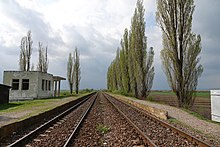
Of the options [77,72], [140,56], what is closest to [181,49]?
[140,56]

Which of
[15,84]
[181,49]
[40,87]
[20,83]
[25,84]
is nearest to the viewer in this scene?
[181,49]

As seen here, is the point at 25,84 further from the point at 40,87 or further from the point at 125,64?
the point at 125,64

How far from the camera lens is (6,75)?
1241 inches

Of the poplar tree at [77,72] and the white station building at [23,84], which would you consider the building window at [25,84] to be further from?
the poplar tree at [77,72]

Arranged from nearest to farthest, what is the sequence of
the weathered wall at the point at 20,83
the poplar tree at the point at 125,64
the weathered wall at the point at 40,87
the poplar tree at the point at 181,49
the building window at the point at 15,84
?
the poplar tree at the point at 181,49, the weathered wall at the point at 20,83, the building window at the point at 15,84, the weathered wall at the point at 40,87, the poplar tree at the point at 125,64

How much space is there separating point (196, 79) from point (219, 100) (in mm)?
6507

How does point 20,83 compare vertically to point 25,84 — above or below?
above

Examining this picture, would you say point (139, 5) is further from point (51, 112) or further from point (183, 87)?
point (51, 112)

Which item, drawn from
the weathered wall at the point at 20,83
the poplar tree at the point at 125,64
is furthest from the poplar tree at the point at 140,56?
the weathered wall at the point at 20,83

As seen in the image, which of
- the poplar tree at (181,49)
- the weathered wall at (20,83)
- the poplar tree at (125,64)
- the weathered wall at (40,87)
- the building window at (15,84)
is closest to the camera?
the poplar tree at (181,49)

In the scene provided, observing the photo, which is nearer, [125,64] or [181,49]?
[181,49]

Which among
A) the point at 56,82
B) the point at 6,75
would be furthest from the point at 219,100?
the point at 56,82

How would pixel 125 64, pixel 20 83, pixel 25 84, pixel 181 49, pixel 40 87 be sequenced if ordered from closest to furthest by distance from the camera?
pixel 181 49 < pixel 20 83 < pixel 25 84 < pixel 40 87 < pixel 125 64

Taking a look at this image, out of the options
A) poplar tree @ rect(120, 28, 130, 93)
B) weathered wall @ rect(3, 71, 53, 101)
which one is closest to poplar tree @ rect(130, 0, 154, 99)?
poplar tree @ rect(120, 28, 130, 93)
